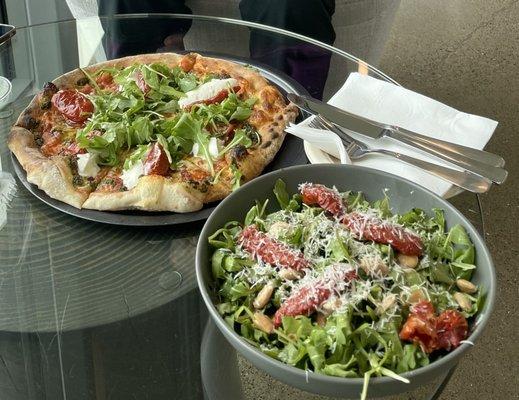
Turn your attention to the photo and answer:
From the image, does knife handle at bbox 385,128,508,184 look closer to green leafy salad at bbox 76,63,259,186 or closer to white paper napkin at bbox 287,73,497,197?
white paper napkin at bbox 287,73,497,197

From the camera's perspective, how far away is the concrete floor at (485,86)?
5.59 ft

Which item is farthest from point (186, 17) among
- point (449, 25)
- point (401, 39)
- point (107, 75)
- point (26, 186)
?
point (449, 25)

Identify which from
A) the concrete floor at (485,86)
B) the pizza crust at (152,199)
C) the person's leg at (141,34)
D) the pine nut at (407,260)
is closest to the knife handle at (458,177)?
the pine nut at (407,260)

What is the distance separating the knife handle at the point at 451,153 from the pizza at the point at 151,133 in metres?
0.20

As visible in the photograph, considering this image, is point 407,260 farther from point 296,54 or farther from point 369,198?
point 296,54

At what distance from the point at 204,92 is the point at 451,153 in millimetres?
438

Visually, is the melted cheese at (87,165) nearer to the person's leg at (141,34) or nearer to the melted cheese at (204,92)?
the melted cheese at (204,92)

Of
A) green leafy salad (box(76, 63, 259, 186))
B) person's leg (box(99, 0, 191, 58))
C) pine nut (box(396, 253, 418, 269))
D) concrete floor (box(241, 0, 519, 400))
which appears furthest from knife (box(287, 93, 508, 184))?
concrete floor (box(241, 0, 519, 400))

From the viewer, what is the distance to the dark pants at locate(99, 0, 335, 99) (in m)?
1.43

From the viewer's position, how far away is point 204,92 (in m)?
1.26

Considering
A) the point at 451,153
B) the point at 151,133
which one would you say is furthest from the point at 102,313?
the point at 451,153

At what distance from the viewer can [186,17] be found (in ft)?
4.97

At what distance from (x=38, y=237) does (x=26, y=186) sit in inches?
3.7

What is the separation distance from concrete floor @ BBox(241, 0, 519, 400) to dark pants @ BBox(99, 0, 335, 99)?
78cm
